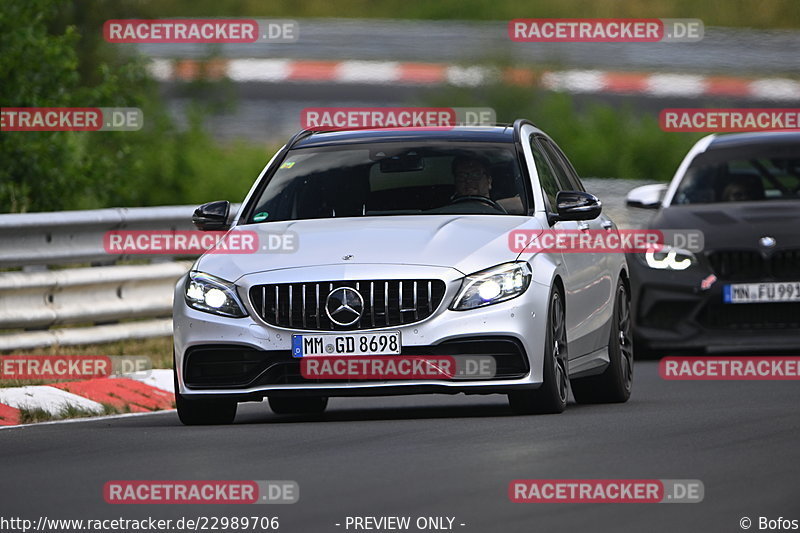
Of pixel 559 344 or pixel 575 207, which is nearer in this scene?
pixel 559 344

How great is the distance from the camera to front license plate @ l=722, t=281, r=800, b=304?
581 inches

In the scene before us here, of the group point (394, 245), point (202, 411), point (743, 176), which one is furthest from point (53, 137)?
point (394, 245)

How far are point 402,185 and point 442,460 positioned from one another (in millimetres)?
3059

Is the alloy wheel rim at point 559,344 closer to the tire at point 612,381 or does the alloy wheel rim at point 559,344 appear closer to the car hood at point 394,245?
the car hood at point 394,245

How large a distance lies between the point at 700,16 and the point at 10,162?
17031 millimetres

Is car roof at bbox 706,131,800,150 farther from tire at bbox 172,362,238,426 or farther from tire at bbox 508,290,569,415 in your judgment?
tire at bbox 172,362,238,426

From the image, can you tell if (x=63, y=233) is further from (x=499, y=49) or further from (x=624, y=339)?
(x=499, y=49)

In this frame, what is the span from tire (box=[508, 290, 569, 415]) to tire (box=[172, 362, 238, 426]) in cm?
145

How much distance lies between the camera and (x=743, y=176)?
52.6 feet

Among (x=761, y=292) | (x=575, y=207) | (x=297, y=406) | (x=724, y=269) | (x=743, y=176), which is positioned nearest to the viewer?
(x=575, y=207)

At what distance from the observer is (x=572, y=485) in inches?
305

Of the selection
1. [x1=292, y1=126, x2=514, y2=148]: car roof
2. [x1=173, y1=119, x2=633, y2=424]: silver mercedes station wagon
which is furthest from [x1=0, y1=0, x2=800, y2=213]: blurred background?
[x1=173, y1=119, x2=633, y2=424]: silver mercedes station wagon

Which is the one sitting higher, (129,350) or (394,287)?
(394,287)

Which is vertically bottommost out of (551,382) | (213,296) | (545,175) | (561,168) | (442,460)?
(551,382)
